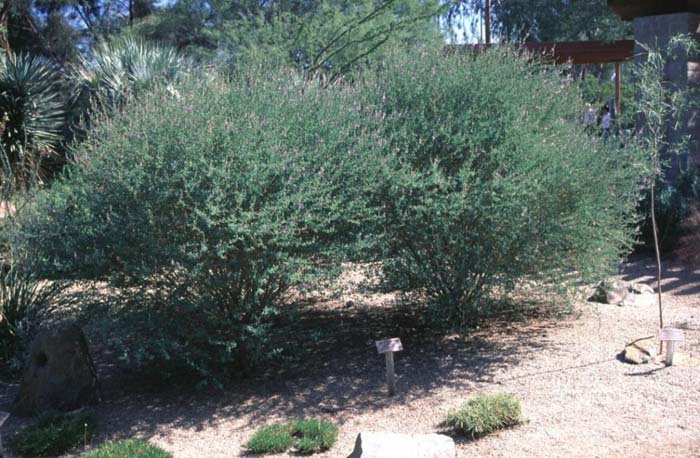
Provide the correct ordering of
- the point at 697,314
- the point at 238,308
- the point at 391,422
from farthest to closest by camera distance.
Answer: the point at 697,314, the point at 238,308, the point at 391,422

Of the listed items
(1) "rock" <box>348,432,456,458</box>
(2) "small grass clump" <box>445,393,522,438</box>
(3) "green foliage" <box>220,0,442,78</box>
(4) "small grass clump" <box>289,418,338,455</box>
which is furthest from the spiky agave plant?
(1) "rock" <box>348,432,456,458</box>

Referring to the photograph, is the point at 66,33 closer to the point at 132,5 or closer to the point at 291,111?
the point at 132,5

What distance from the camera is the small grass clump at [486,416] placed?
5184 millimetres

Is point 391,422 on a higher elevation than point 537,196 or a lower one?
lower

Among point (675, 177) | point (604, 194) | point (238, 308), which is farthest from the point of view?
point (675, 177)

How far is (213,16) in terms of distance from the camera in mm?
27297

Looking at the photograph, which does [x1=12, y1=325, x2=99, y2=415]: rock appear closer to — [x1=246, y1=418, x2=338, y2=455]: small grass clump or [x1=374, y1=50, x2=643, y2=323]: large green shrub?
[x1=246, y1=418, x2=338, y2=455]: small grass clump

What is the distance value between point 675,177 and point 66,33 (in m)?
25.4

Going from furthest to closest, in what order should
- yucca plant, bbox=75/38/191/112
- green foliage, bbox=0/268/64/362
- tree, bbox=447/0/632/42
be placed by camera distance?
1. tree, bbox=447/0/632/42
2. yucca plant, bbox=75/38/191/112
3. green foliage, bbox=0/268/64/362

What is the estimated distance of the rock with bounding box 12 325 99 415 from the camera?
20.6ft

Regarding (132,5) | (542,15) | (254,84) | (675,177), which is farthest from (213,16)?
(254,84)

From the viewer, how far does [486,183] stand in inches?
253

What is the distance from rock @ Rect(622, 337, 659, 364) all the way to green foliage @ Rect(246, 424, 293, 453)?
2.96 meters

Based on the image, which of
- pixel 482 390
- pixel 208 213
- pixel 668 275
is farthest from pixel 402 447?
pixel 668 275
